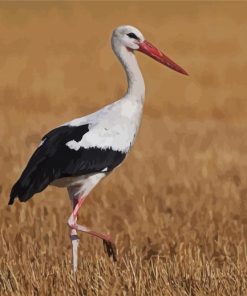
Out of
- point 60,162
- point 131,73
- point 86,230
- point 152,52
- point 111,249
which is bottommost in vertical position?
point 111,249

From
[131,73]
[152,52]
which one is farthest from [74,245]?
[152,52]

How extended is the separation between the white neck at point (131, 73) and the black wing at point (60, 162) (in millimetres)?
361

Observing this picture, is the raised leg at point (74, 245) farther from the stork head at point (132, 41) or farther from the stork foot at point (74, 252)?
the stork head at point (132, 41)

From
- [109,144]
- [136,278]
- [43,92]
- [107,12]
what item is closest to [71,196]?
[109,144]

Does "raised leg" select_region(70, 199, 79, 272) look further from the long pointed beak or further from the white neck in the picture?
the long pointed beak

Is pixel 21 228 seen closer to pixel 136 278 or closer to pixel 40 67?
pixel 136 278

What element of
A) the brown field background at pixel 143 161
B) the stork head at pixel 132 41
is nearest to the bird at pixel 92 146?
the stork head at pixel 132 41

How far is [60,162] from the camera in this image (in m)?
6.71

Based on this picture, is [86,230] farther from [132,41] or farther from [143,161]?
[143,161]

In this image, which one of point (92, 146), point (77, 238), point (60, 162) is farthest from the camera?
point (77, 238)

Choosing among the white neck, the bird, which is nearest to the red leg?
the bird

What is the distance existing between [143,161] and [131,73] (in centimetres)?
505

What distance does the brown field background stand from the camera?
21.8 feet

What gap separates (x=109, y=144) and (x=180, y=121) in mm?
10556
